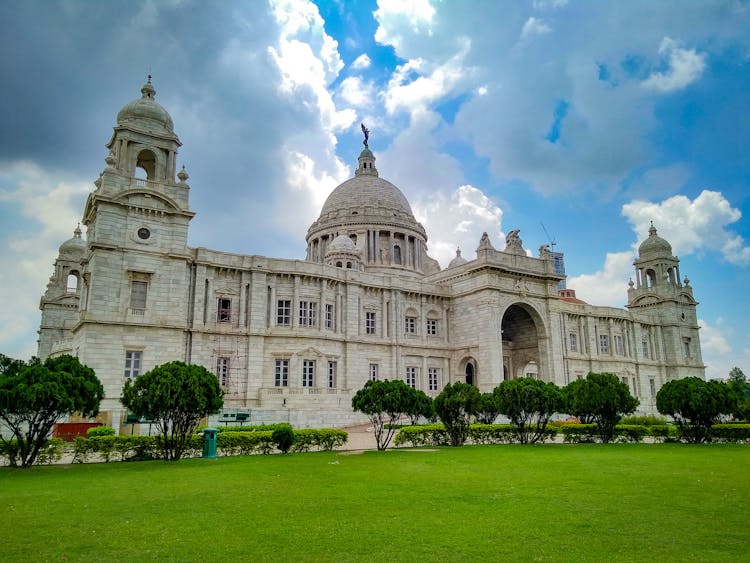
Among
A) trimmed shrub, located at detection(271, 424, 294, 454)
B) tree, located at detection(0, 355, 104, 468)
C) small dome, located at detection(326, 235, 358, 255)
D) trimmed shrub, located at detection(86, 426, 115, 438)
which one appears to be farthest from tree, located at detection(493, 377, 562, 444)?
small dome, located at detection(326, 235, 358, 255)

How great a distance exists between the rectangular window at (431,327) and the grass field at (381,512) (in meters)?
32.4

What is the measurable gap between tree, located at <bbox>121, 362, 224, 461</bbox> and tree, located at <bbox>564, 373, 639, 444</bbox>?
744 inches

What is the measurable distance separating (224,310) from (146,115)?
46.9 feet

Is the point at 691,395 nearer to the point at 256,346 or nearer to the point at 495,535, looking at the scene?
Result: the point at 495,535

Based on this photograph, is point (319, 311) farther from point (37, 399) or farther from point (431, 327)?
point (37, 399)

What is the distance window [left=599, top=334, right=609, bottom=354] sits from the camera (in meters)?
60.9

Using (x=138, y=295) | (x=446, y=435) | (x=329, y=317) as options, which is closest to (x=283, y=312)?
(x=329, y=317)

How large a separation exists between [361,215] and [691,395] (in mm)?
45835

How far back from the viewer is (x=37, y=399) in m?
Answer: 19.2

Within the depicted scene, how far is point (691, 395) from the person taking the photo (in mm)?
28688

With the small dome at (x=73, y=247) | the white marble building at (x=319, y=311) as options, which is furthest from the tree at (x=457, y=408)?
the small dome at (x=73, y=247)

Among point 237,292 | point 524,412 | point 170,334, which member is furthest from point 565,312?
point 170,334

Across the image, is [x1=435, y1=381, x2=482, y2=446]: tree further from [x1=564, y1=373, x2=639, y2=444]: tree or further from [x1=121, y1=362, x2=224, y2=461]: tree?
[x1=121, y1=362, x2=224, y2=461]: tree

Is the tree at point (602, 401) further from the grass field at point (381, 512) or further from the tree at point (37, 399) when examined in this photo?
the tree at point (37, 399)
